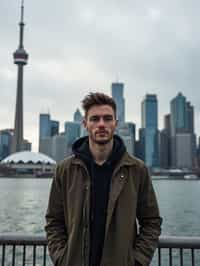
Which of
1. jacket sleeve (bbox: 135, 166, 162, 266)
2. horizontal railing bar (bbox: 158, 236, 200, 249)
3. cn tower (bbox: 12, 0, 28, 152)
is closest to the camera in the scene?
jacket sleeve (bbox: 135, 166, 162, 266)

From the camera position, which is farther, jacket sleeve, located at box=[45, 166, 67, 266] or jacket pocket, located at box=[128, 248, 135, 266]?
jacket sleeve, located at box=[45, 166, 67, 266]

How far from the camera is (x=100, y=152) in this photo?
2.61 meters

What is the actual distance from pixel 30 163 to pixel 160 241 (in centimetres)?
13860

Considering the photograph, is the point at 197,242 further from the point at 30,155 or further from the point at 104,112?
the point at 30,155

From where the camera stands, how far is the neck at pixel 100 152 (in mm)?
2609

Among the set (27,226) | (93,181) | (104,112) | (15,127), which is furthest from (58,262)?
(15,127)

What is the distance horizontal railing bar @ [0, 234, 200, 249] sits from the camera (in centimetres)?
315

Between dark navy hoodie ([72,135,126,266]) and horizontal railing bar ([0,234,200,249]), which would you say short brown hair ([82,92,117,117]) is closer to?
dark navy hoodie ([72,135,126,266])

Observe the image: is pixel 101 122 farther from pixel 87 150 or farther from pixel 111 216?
pixel 111 216

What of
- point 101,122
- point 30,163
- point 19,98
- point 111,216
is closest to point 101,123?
point 101,122

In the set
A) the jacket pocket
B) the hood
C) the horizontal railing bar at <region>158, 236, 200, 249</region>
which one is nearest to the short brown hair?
the hood

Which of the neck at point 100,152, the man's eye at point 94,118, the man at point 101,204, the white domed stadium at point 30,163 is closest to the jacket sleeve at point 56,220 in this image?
the man at point 101,204

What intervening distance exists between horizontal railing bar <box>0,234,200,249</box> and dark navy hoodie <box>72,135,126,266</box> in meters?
0.89

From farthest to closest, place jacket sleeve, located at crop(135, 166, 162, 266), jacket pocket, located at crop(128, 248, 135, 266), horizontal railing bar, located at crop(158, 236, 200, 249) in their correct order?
horizontal railing bar, located at crop(158, 236, 200, 249)
jacket sleeve, located at crop(135, 166, 162, 266)
jacket pocket, located at crop(128, 248, 135, 266)
